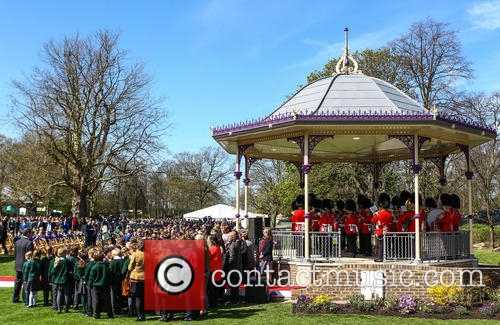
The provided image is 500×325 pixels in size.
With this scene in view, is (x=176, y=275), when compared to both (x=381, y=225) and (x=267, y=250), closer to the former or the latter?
(x=267, y=250)

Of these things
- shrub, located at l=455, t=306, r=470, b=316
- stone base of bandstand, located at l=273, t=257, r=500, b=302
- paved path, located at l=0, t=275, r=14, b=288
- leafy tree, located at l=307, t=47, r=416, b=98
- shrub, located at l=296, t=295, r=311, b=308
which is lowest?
paved path, located at l=0, t=275, r=14, b=288

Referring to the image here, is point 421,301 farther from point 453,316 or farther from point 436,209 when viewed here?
point 436,209

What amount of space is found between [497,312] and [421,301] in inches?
61.2

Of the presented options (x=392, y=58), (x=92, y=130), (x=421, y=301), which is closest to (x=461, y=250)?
(x=421, y=301)

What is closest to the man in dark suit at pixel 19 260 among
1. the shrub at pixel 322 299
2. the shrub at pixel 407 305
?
the shrub at pixel 322 299

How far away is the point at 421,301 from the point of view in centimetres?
1130

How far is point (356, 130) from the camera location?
1421 centimetres

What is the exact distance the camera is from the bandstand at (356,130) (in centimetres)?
1359

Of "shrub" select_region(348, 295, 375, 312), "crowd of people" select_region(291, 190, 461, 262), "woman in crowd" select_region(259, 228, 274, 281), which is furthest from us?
"crowd of people" select_region(291, 190, 461, 262)

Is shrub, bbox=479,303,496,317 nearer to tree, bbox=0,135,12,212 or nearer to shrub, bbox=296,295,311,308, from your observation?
shrub, bbox=296,295,311,308

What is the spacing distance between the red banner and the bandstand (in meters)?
3.88

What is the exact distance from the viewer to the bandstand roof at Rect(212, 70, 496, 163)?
1364 cm

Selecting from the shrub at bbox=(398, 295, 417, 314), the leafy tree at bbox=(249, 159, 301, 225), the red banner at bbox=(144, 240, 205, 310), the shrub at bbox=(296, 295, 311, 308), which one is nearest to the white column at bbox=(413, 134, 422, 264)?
the shrub at bbox=(398, 295, 417, 314)

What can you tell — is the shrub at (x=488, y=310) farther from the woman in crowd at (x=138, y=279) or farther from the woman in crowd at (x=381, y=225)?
the woman in crowd at (x=138, y=279)
